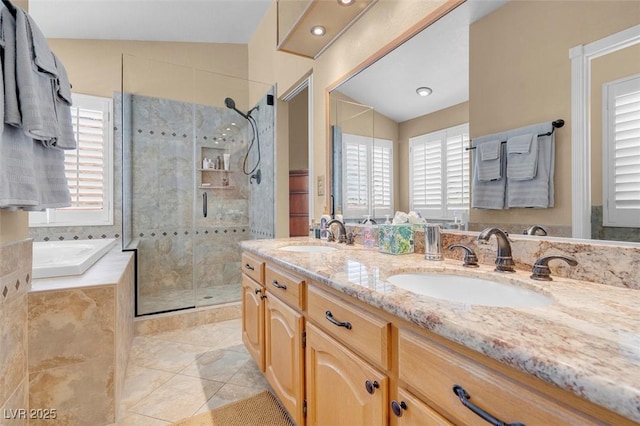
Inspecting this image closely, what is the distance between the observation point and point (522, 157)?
108 centimetres

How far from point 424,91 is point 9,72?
1.71 m

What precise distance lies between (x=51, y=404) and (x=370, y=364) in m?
1.60

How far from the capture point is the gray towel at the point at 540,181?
3.32 feet

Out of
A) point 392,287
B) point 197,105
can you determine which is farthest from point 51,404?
point 197,105

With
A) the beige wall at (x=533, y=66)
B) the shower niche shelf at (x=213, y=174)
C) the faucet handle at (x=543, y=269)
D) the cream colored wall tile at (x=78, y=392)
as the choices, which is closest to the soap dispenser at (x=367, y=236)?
the beige wall at (x=533, y=66)

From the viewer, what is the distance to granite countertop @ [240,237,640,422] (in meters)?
0.41

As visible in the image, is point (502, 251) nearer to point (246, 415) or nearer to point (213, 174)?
point (246, 415)

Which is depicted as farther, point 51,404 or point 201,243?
point 201,243

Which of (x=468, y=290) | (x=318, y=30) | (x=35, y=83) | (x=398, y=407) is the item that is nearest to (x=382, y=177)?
(x=468, y=290)

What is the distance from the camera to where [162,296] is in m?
3.15

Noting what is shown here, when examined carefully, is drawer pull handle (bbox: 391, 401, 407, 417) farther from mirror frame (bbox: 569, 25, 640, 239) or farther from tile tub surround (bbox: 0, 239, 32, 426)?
tile tub surround (bbox: 0, 239, 32, 426)

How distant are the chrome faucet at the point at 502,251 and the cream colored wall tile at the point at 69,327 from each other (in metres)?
1.74

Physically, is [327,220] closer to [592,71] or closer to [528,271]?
[528,271]

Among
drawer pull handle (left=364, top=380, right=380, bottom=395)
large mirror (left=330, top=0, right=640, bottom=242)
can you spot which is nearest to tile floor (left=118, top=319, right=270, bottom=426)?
drawer pull handle (left=364, top=380, right=380, bottom=395)
